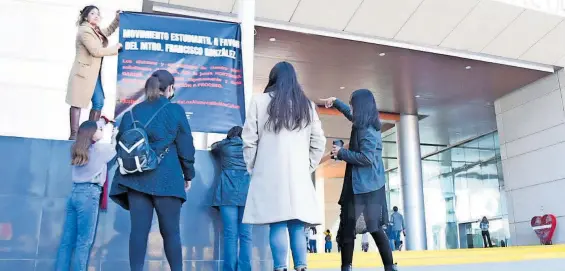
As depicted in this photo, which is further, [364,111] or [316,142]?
[364,111]

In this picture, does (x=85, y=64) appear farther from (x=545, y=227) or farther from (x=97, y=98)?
(x=545, y=227)

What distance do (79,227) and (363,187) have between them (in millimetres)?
2281

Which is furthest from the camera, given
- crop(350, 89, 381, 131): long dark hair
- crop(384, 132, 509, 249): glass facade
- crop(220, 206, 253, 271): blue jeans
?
crop(384, 132, 509, 249): glass facade

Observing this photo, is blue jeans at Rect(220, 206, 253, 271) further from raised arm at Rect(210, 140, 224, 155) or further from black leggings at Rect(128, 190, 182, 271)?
black leggings at Rect(128, 190, 182, 271)

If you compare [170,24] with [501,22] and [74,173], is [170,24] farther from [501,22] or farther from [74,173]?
[501,22]

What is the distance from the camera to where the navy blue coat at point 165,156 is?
315cm

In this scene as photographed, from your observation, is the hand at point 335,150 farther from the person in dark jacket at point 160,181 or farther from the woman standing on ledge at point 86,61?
the woman standing on ledge at point 86,61

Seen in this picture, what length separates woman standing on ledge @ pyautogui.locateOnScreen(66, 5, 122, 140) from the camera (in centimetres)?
502

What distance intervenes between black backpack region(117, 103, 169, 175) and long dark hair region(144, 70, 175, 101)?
28 centimetres

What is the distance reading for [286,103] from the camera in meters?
3.26

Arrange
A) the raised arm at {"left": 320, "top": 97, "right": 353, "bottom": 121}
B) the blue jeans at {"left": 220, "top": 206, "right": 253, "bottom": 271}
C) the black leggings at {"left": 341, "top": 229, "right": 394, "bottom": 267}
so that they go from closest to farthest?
the black leggings at {"left": 341, "top": 229, "right": 394, "bottom": 267}
the raised arm at {"left": 320, "top": 97, "right": 353, "bottom": 121}
the blue jeans at {"left": 220, "top": 206, "right": 253, "bottom": 271}

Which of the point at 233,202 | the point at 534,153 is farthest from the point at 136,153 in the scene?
the point at 534,153

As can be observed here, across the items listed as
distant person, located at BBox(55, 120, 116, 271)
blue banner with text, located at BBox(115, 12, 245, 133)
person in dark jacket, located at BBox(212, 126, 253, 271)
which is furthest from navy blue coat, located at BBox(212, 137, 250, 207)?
distant person, located at BBox(55, 120, 116, 271)

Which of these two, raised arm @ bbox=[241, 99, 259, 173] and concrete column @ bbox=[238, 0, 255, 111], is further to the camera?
concrete column @ bbox=[238, 0, 255, 111]
